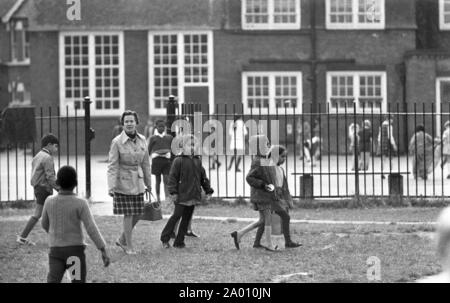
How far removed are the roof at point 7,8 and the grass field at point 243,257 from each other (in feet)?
106

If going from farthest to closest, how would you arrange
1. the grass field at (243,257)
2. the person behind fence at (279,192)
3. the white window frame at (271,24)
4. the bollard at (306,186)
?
the white window frame at (271,24), the bollard at (306,186), the person behind fence at (279,192), the grass field at (243,257)

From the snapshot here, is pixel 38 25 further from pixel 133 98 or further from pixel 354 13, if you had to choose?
pixel 354 13

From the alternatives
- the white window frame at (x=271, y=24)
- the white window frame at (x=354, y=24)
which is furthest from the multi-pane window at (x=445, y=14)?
the white window frame at (x=271, y=24)

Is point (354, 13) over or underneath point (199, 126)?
over

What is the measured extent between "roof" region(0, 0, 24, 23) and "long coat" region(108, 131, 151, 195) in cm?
3577

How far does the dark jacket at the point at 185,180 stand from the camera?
42.8 feet

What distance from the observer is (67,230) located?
892 centimetres

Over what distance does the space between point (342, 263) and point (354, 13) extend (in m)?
26.1

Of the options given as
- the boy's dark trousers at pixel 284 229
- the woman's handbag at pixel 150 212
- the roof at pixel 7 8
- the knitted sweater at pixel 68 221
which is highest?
the roof at pixel 7 8

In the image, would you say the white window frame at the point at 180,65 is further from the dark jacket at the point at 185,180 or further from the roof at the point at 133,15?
the dark jacket at the point at 185,180

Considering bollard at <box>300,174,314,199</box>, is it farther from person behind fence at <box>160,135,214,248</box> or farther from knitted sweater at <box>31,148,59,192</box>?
knitted sweater at <box>31,148,59,192</box>

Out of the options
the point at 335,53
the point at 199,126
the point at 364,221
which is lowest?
the point at 364,221

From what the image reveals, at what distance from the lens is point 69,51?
37.6m
